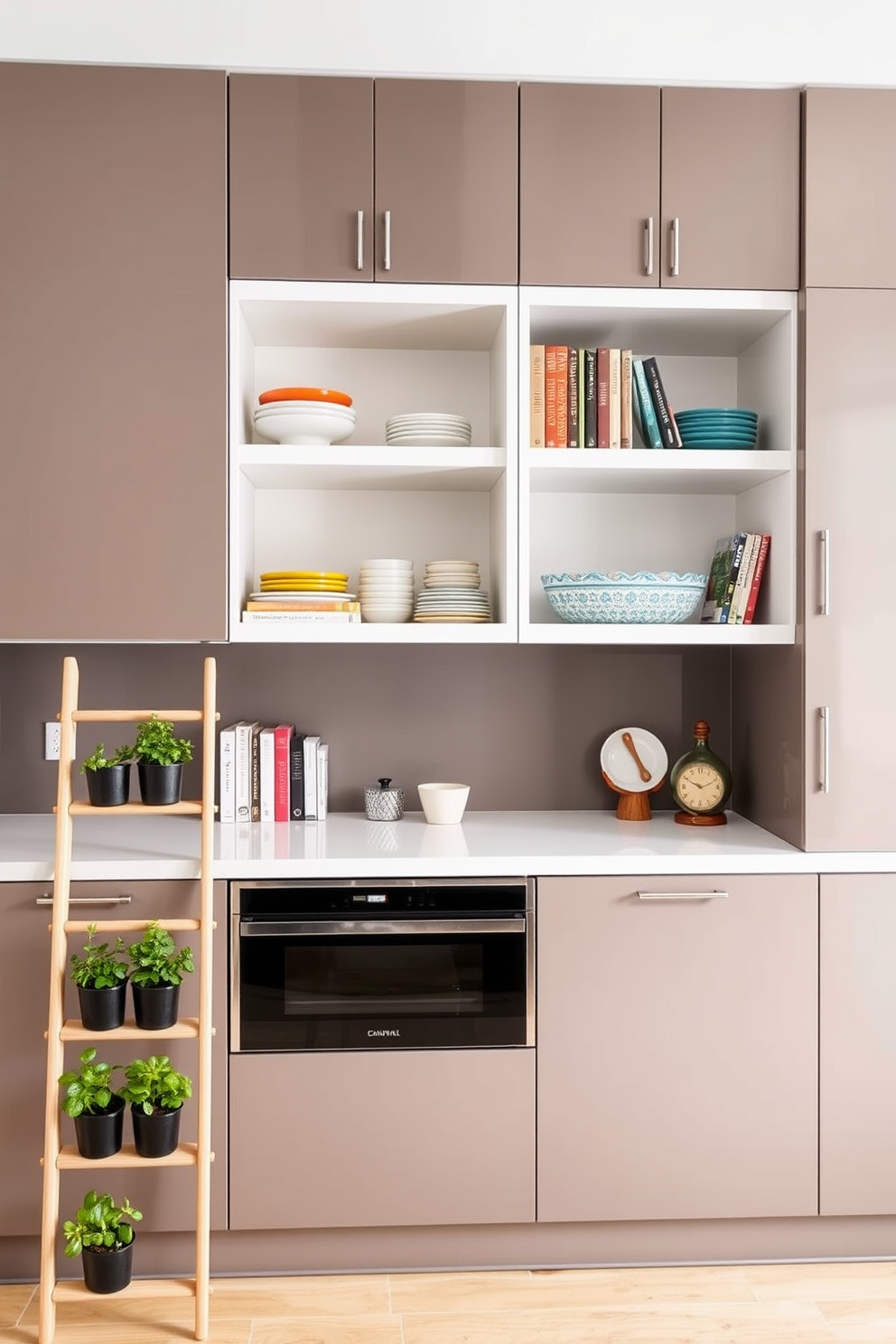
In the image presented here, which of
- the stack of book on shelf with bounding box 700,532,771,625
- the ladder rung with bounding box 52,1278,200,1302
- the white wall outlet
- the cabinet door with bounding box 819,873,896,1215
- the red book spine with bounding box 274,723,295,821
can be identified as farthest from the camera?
the white wall outlet

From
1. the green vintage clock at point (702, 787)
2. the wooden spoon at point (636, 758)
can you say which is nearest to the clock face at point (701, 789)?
the green vintage clock at point (702, 787)

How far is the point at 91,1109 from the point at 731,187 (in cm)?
240

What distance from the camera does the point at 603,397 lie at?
247 cm

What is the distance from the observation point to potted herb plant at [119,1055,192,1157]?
6.80 feet

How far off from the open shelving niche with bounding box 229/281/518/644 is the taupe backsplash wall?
248 mm

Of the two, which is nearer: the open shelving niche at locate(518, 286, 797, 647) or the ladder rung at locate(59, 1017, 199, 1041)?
the ladder rung at locate(59, 1017, 199, 1041)

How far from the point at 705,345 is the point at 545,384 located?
21.3 inches

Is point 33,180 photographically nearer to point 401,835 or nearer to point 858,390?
point 401,835

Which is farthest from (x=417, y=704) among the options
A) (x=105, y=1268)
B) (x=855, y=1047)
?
(x=105, y=1268)

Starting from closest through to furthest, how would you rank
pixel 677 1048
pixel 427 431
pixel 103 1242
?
pixel 103 1242 < pixel 677 1048 < pixel 427 431

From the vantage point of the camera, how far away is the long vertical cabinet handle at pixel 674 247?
2406mm

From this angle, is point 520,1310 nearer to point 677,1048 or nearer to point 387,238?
point 677,1048

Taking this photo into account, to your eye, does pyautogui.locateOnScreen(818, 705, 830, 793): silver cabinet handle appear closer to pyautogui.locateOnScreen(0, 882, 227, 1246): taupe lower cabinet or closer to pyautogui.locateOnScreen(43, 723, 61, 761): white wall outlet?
pyautogui.locateOnScreen(0, 882, 227, 1246): taupe lower cabinet

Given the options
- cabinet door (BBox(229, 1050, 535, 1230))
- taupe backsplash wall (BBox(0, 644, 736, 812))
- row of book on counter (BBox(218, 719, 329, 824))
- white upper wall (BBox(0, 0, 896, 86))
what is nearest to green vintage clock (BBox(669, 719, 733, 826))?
taupe backsplash wall (BBox(0, 644, 736, 812))
